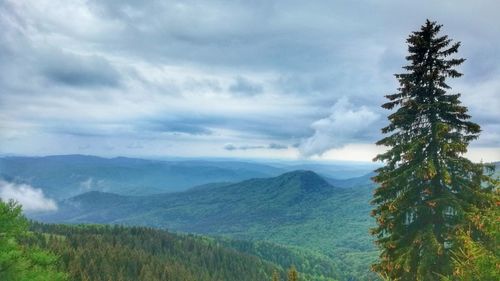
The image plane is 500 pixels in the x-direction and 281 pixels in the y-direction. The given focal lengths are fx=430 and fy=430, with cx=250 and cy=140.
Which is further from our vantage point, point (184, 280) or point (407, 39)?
point (184, 280)

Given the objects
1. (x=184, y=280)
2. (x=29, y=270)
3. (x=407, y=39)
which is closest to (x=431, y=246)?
(x=407, y=39)

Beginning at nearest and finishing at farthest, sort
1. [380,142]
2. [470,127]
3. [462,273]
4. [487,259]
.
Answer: [487,259]
[462,273]
[470,127]
[380,142]

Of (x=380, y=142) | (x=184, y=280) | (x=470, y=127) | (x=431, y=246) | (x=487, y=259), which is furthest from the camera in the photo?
(x=184, y=280)

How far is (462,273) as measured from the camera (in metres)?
16.1

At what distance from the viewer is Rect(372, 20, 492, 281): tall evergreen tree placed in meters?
22.6

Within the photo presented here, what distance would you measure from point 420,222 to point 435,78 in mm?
8326

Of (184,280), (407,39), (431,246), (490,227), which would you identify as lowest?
(184,280)

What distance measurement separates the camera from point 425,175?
22562 millimetres

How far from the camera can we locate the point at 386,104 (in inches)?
1032

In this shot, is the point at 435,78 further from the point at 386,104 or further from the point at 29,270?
the point at 29,270

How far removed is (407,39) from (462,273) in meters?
14.1

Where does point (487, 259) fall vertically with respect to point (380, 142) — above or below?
below

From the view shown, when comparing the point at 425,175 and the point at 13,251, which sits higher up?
the point at 425,175

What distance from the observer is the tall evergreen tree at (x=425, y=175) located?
22.6 m
